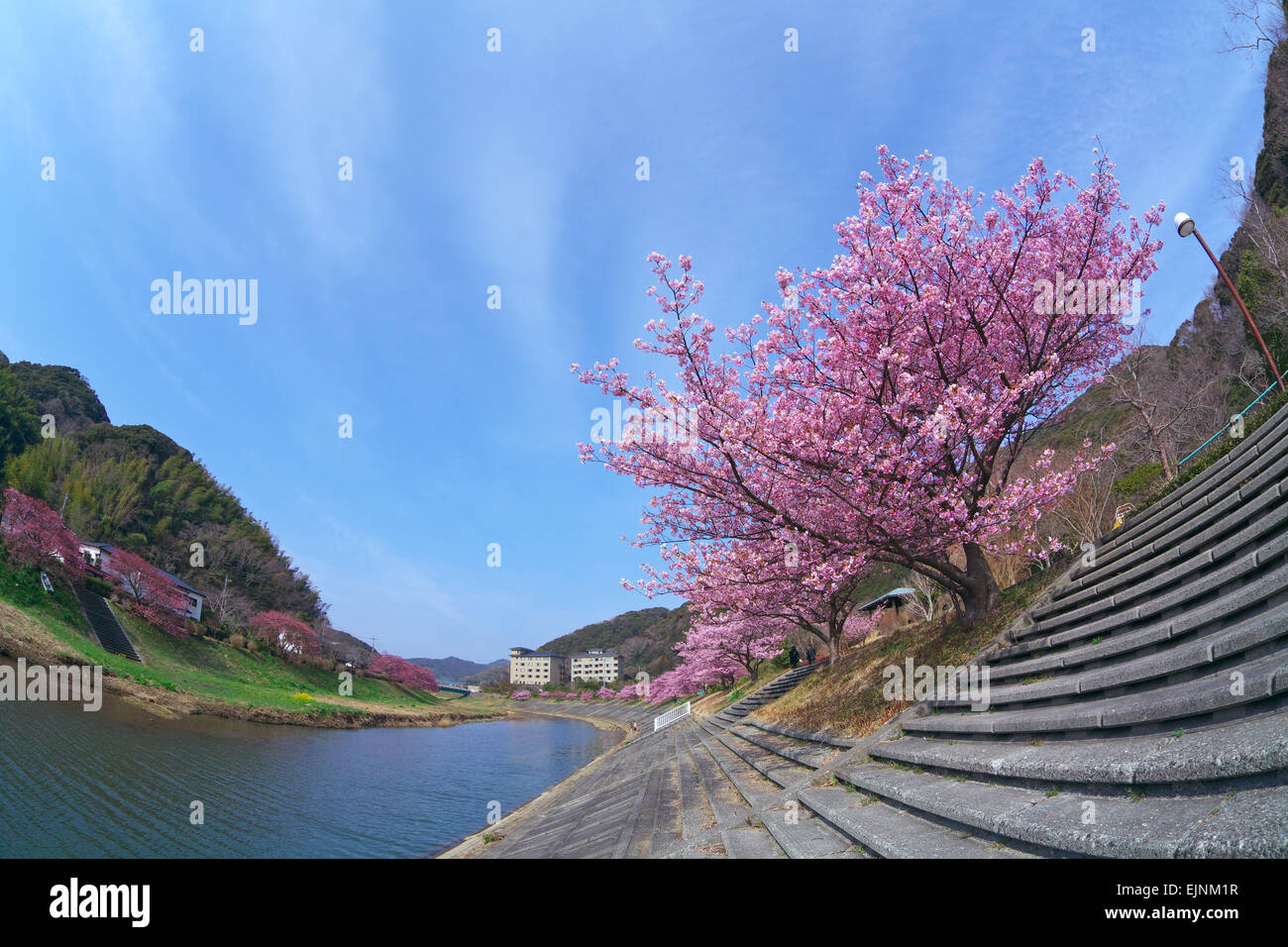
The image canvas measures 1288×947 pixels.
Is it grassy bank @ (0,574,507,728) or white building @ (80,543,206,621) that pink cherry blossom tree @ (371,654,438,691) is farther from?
white building @ (80,543,206,621)

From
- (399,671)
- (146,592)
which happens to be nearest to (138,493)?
(146,592)

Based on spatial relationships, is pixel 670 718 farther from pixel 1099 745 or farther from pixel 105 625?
pixel 1099 745

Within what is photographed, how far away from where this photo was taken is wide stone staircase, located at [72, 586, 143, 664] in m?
33.0

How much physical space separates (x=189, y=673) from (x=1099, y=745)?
1832 inches

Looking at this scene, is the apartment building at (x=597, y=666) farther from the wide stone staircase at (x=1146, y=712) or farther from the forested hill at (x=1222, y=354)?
the wide stone staircase at (x=1146, y=712)

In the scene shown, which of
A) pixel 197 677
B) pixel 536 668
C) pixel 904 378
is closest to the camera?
pixel 904 378

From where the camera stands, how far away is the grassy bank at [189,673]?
86.2 feet

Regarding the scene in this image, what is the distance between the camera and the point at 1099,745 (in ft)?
15.7

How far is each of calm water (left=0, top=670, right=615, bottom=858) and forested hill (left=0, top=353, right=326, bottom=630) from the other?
117 ft

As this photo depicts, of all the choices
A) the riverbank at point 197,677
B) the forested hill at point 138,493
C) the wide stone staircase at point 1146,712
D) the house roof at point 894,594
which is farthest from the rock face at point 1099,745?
the forested hill at point 138,493

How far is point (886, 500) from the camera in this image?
30.4ft

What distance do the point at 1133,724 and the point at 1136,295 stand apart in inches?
356
